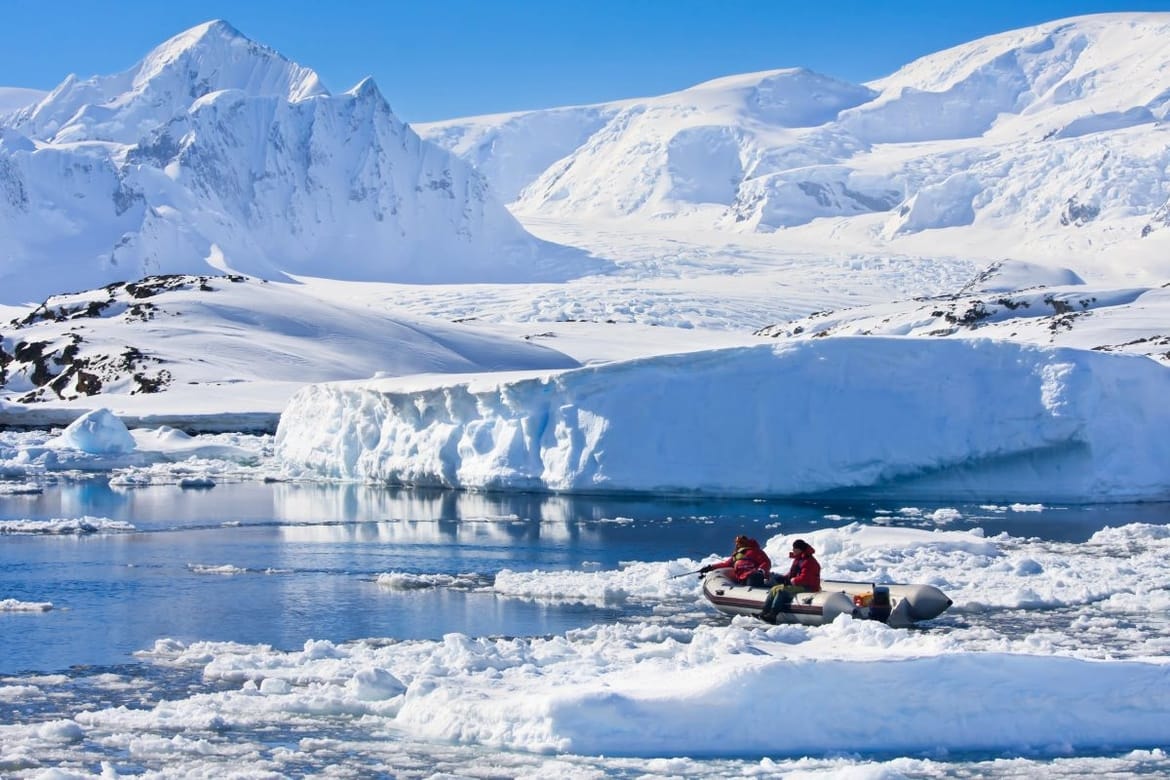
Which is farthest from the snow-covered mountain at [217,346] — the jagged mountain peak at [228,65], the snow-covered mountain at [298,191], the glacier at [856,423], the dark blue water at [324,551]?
the jagged mountain peak at [228,65]

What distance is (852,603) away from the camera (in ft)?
52.2

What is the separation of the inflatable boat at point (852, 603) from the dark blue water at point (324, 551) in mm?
1430

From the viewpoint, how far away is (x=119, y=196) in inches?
4882

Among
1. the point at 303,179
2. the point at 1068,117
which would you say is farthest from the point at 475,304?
the point at 1068,117

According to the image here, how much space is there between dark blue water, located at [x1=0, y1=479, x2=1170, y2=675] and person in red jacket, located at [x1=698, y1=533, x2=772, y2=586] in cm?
127

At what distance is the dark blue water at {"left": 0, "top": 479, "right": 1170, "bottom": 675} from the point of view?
53.2 feet

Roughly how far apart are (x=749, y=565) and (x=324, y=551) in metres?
7.78

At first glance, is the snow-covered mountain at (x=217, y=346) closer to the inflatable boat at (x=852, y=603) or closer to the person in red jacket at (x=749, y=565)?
the person in red jacket at (x=749, y=565)

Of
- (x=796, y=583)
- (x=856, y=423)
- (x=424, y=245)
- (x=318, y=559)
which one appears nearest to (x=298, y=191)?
(x=424, y=245)

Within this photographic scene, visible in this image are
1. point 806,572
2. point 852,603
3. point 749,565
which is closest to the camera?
point 852,603

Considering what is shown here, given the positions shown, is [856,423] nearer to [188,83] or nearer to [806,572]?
[806,572]

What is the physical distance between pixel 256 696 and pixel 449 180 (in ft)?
471

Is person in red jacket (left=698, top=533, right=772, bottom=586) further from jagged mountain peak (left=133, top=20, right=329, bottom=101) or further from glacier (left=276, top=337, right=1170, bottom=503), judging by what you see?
jagged mountain peak (left=133, top=20, right=329, bottom=101)

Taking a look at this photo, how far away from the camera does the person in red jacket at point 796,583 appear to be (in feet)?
53.6
